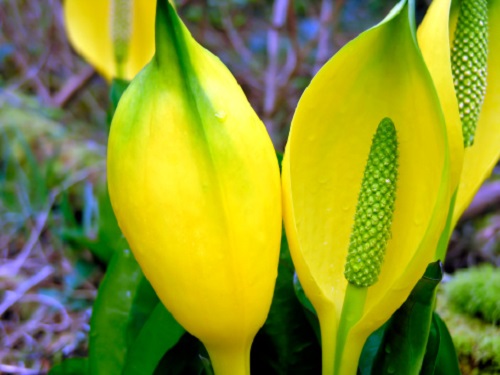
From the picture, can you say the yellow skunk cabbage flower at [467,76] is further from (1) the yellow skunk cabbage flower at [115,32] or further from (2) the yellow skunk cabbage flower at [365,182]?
(1) the yellow skunk cabbage flower at [115,32]

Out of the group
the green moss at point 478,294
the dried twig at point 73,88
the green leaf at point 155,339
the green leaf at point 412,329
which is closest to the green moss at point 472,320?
the green moss at point 478,294

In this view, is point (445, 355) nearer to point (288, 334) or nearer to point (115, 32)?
point (288, 334)

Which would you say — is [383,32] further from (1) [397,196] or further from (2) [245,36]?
(2) [245,36]

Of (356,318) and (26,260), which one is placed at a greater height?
(356,318)

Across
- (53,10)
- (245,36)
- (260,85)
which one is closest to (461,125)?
(260,85)

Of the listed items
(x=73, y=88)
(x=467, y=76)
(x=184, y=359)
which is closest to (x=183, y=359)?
(x=184, y=359)
